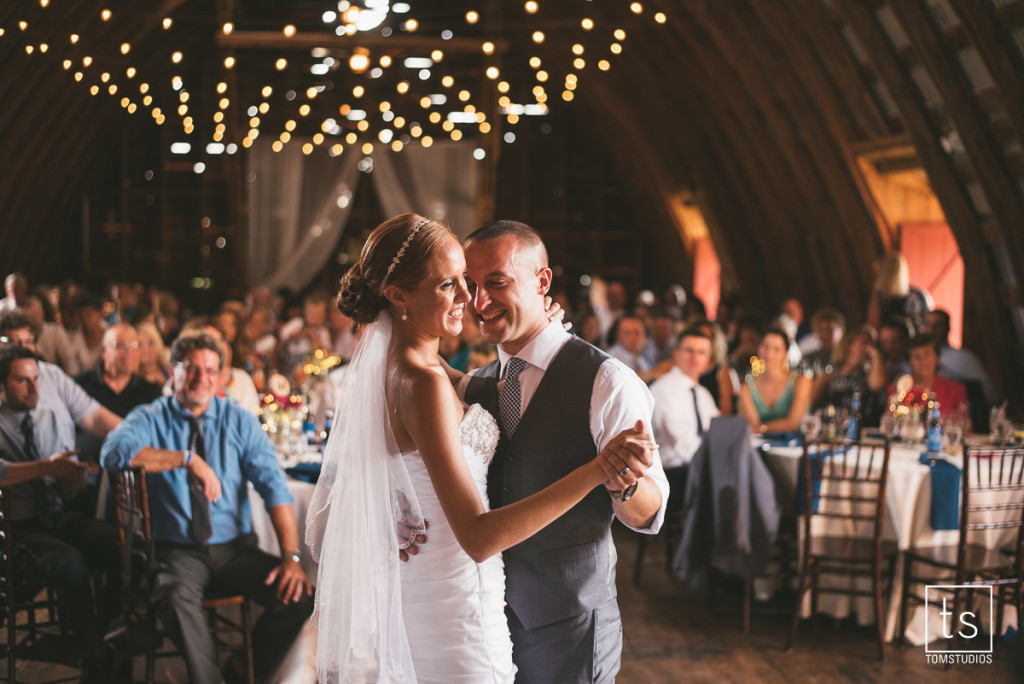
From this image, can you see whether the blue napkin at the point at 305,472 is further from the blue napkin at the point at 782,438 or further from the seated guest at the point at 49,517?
the blue napkin at the point at 782,438

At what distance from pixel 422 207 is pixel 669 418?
10220 millimetres

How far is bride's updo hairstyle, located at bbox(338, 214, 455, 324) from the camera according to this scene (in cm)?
220

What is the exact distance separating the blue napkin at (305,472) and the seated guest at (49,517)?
85cm

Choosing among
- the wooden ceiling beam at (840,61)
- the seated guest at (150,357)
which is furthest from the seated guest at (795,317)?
the seated guest at (150,357)

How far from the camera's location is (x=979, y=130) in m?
7.50

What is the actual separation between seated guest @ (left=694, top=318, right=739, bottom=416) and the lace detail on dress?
173 inches

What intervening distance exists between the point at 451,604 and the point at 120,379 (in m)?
3.79

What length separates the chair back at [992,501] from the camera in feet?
15.1

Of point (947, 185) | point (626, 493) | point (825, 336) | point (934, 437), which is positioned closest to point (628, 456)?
point (626, 493)

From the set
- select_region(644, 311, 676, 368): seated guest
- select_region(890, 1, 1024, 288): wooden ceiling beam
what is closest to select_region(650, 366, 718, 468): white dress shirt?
select_region(644, 311, 676, 368): seated guest

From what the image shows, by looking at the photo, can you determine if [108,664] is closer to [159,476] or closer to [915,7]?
[159,476]

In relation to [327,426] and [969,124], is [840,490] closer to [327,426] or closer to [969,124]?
[327,426]

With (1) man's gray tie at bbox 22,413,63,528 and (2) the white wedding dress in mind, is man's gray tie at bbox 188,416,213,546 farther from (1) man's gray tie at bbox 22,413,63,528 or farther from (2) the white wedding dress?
(2) the white wedding dress

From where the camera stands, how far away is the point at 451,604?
2246 mm
